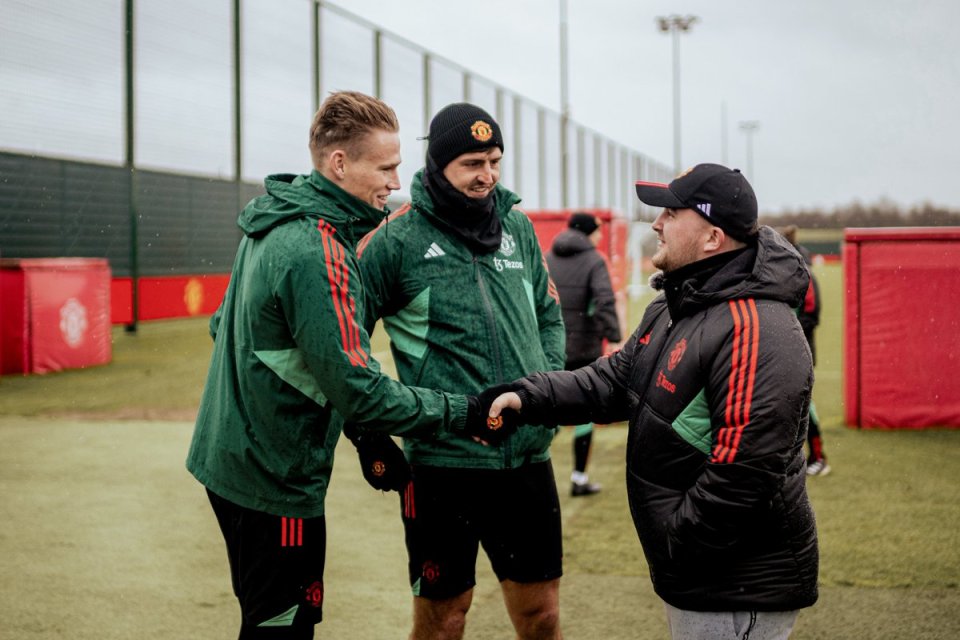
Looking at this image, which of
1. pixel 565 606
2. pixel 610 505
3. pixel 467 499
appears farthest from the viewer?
pixel 610 505

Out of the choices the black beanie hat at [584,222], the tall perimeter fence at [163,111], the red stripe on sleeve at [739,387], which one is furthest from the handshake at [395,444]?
the tall perimeter fence at [163,111]

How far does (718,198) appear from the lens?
7.77ft

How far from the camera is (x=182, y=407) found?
1034cm

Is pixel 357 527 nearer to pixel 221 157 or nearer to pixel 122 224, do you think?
pixel 122 224

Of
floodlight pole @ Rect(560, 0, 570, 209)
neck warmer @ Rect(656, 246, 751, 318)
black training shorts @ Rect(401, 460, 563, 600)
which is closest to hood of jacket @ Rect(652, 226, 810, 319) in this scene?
neck warmer @ Rect(656, 246, 751, 318)

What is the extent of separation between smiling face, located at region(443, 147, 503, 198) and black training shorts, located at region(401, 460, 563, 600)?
948 millimetres

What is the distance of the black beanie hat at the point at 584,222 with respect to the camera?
7.32 meters

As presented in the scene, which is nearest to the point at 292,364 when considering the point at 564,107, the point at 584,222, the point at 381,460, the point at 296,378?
the point at 296,378

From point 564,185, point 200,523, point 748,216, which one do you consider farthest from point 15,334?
point 564,185

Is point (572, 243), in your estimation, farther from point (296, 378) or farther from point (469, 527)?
point (296, 378)

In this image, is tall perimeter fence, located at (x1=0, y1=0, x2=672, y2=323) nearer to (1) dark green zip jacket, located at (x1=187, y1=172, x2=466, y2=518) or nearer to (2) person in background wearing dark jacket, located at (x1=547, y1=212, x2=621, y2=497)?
(2) person in background wearing dark jacket, located at (x1=547, y1=212, x2=621, y2=497)

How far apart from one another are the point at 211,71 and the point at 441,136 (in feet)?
45.2

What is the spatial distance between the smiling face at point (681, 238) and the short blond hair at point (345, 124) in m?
0.86

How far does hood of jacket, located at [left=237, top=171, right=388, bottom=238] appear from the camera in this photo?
8.57ft
